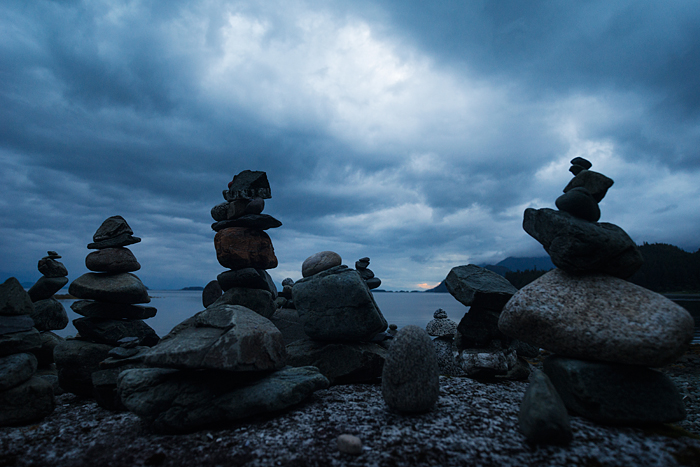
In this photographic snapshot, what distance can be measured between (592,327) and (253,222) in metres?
10.2

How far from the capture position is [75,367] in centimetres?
854

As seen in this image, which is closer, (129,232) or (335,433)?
(335,433)

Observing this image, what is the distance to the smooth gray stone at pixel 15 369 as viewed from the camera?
665cm

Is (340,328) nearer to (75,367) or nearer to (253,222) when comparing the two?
(253,222)

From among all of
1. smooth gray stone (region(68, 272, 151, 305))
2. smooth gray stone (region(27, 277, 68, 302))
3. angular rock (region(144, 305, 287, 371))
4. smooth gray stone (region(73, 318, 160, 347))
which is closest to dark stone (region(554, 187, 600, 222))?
angular rock (region(144, 305, 287, 371))

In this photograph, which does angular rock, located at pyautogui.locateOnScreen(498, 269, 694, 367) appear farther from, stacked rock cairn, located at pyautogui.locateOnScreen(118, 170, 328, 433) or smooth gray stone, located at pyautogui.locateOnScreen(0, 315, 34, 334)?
smooth gray stone, located at pyautogui.locateOnScreen(0, 315, 34, 334)

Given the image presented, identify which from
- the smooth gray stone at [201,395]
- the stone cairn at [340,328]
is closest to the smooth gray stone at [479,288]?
the stone cairn at [340,328]

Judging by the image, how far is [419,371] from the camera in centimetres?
595

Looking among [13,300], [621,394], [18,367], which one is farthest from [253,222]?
[621,394]

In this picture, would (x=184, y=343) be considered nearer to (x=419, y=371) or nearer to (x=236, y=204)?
(x=419, y=371)

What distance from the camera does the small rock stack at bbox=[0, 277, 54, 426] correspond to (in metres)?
6.64

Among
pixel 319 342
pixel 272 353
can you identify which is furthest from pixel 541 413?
pixel 319 342

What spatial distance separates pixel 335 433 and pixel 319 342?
3.87m

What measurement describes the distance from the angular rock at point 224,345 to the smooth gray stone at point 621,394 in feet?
17.4
